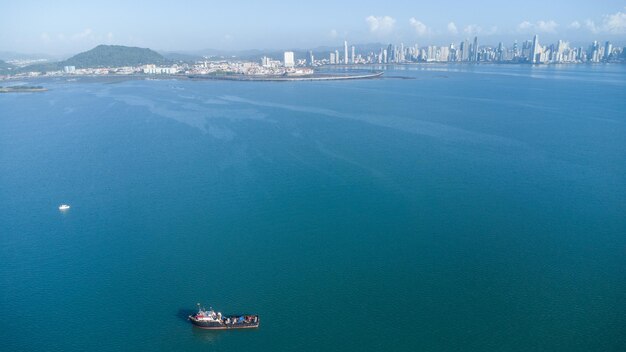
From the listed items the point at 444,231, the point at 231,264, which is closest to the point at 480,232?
the point at 444,231

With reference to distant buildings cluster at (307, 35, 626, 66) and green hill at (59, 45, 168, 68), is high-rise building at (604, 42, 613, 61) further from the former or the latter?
green hill at (59, 45, 168, 68)

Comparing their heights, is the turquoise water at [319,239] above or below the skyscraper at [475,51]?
below

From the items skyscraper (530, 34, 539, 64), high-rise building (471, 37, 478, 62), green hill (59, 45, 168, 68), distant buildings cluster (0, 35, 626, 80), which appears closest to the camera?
distant buildings cluster (0, 35, 626, 80)

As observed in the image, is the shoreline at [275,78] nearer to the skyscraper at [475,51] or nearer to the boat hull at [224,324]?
the boat hull at [224,324]

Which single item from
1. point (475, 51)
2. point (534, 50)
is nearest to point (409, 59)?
point (475, 51)

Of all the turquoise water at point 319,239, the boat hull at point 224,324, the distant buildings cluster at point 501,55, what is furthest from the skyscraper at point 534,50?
the boat hull at point 224,324

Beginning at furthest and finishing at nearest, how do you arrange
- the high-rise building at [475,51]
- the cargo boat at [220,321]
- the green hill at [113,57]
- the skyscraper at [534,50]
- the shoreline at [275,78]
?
the high-rise building at [475,51]
the skyscraper at [534,50]
the green hill at [113,57]
the shoreline at [275,78]
the cargo boat at [220,321]

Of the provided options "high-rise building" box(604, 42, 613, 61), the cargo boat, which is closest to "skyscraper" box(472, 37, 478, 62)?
"high-rise building" box(604, 42, 613, 61)
